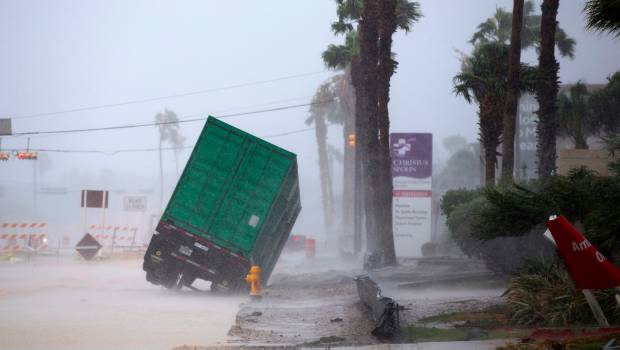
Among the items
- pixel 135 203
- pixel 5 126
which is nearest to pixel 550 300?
pixel 5 126

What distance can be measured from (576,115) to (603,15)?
23864mm

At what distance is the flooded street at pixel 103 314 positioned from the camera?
12.2 m

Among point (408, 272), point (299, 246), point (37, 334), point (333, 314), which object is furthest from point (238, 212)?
point (299, 246)

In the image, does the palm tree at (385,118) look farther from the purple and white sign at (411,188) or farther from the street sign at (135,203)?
the street sign at (135,203)

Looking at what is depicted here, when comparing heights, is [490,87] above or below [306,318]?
above

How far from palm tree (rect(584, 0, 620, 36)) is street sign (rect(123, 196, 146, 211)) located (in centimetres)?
4506

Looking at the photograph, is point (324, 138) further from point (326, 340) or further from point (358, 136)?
point (326, 340)

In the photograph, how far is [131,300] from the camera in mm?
19531

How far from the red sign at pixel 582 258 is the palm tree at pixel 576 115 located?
2317cm

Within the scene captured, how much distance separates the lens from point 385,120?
2795 cm

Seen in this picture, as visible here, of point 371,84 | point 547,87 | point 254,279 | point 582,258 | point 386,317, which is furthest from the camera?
point 371,84

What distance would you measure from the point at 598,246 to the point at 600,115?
90.3ft

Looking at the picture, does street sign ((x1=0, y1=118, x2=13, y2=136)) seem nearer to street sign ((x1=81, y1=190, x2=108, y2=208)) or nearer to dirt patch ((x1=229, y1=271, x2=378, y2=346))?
street sign ((x1=81, y1=190, x2=108, y2=208))

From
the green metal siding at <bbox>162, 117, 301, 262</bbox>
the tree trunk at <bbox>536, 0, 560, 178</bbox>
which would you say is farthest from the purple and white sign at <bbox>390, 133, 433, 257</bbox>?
the green metal siding at <bbox>162, 117, 301, 262</bbox>
